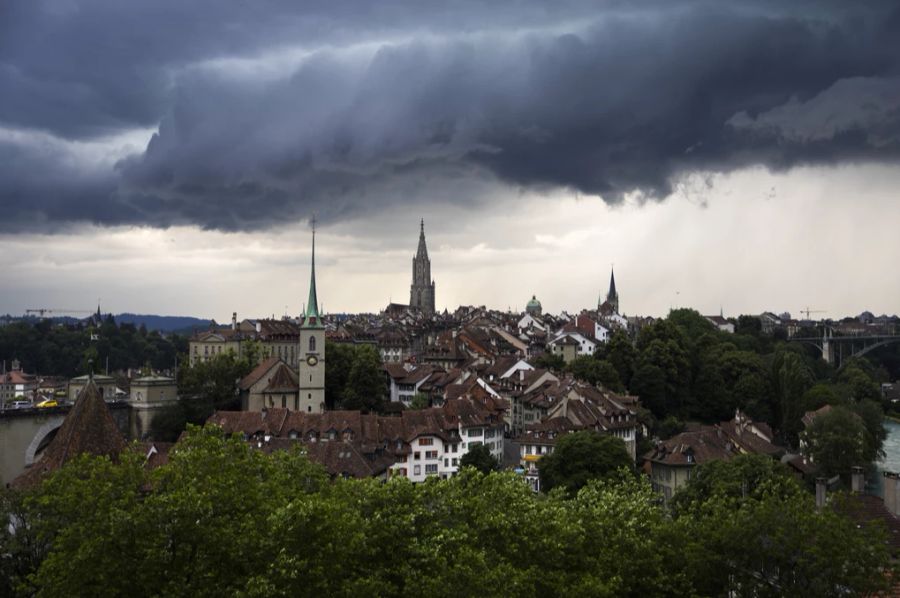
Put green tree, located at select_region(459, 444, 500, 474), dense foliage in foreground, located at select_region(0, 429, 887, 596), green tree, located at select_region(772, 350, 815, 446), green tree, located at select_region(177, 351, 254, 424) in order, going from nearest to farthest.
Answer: dense foliage in foreground, located at select_region(0, 429, 887, 596) < green tree, located at select_region(459, 444, 500, 474) < green tree, located at select_region(177, 351, 254, 424) < green tree, located at select_region(772, 350, 815, 446)

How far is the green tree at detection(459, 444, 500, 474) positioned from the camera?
64.1 m

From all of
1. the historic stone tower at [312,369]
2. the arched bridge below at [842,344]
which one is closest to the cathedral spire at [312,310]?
the historic stone tower at [312,369]

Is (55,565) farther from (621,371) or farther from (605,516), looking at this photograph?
(621,371)

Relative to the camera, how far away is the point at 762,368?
100 m

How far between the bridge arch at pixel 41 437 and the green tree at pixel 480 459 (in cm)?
2740

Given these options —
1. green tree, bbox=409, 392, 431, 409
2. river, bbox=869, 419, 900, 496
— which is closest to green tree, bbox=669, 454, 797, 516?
river, bbox=869, 419, 900, 496

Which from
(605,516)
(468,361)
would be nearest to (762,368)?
(468,361)

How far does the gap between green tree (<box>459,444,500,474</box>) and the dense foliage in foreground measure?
111 feet

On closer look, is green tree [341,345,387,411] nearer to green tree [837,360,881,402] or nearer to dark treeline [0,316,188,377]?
green tree [837,360,881,402]

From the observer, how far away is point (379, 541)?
26.5 meters

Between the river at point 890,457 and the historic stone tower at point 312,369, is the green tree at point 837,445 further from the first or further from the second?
the historic stone tower at point 312,369

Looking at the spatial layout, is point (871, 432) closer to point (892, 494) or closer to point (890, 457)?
point (890, 457)

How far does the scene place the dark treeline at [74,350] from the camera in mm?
165875

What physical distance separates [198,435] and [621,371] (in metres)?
70.8
